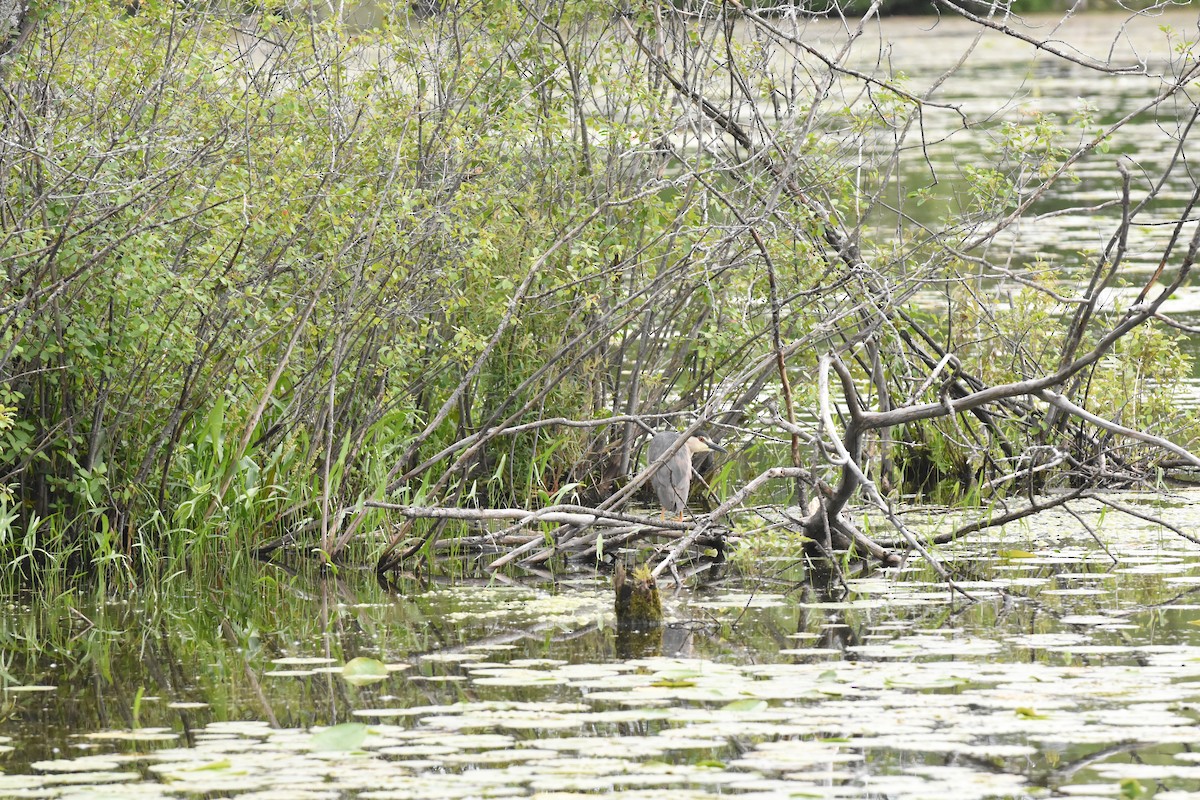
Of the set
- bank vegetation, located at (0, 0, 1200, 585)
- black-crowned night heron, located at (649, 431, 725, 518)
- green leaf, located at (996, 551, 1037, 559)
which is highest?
bank vegetation, located at (0, 0, 1200, 585)

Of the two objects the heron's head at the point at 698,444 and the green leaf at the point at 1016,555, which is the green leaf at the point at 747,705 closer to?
the green leaf at the point at 1016,555

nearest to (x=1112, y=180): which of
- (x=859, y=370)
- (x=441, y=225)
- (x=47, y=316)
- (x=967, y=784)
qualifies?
(x=859, y=370)

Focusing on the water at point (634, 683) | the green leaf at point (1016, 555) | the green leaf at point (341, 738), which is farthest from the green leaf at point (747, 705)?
the green leaf at point (1016, 555)

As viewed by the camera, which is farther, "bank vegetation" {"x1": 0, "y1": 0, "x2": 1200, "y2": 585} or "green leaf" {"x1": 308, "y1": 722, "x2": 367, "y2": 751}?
"bank vegetation" {"x1": 0, "y1": 0, "x2": 1200, "y2": 585}

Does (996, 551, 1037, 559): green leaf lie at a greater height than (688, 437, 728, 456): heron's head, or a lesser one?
lesser

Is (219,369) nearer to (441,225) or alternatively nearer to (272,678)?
(441,225)

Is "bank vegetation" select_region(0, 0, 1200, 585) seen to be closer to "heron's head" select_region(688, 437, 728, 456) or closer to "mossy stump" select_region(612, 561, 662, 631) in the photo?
"heron's head" select_region(688, 437, 728, 456)

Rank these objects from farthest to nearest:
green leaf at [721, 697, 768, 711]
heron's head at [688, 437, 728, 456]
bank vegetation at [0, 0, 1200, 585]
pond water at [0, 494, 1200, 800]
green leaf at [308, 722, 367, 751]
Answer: heron's head at [688, 437, 728, 456], bank vegetation at [0, 0, 1200, 585], green leaf at [721, 697, 768, 711], green leaf at [308, 722, 367, 751], pond water at [0, 494, 1200, 800]

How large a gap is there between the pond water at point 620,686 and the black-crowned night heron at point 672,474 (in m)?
0.52

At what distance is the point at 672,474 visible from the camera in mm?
6715

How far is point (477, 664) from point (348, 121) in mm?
2617

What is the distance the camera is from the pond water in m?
3.62

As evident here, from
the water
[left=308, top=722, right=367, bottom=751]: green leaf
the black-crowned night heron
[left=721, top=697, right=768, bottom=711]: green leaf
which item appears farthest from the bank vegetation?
[left=308, top=722, right=367, bottom=751]: green leaf

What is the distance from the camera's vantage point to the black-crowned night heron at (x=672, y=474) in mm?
6711
